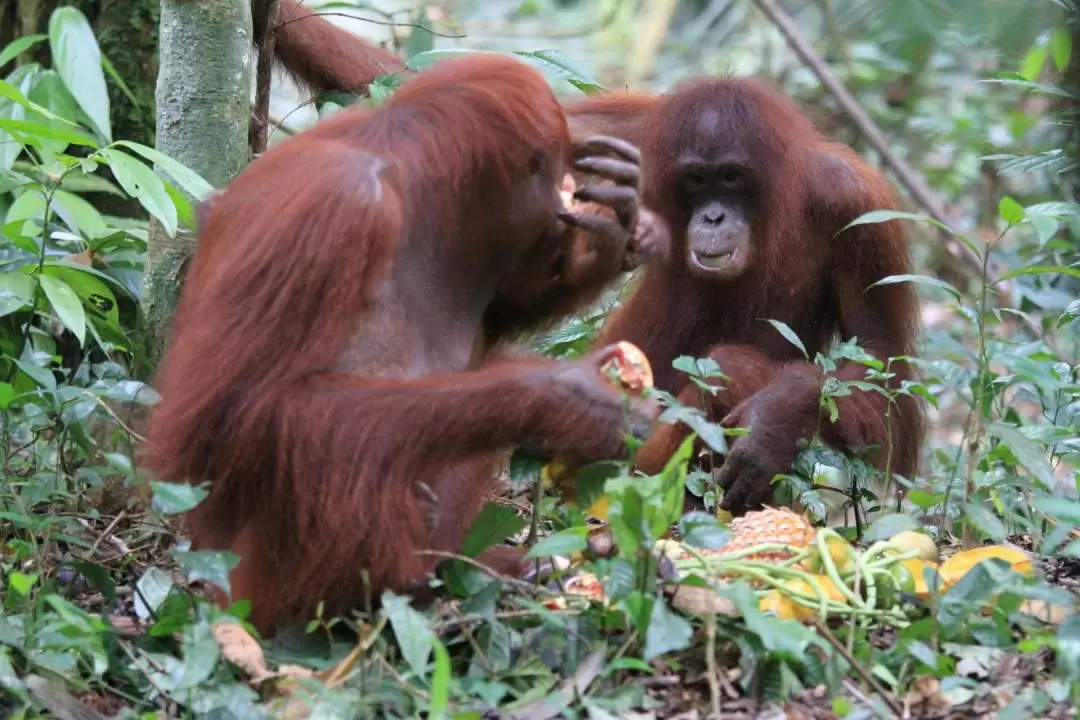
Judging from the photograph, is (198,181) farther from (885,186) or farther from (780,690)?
(885,186)

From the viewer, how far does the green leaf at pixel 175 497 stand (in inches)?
85.5

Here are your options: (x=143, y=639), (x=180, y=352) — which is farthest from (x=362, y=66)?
(x=143, y=639)

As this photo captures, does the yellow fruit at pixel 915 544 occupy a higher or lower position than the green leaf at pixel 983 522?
lower

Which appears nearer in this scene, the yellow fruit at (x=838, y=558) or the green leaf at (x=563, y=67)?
the yellow fruit at (x=838, y=558)

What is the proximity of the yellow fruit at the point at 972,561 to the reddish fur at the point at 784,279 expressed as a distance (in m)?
0.82

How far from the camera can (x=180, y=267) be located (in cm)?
333

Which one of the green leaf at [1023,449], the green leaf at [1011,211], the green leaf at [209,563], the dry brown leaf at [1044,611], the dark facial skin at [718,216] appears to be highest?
the green leaf at [1011,211]

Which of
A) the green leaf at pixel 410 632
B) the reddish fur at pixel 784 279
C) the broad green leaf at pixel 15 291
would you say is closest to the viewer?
the green leaf at pixel 410 632

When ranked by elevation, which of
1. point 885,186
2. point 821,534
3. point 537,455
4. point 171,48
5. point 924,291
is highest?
point 171,48

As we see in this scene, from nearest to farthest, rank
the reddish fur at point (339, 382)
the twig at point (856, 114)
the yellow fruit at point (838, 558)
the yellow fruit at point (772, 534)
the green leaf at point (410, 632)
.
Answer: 1. the green leaf at point (410, 632)
2. the reddish fur at point (339, 382)
3. the yellow fruit at point (838, 558)
4. the yellow fruit at point (772, 534)
5. the twig at point (856, 114)

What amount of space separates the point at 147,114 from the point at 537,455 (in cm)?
245

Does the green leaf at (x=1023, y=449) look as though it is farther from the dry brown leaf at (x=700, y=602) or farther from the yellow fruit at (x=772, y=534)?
the dry brown leaf at (x=700, y=602)

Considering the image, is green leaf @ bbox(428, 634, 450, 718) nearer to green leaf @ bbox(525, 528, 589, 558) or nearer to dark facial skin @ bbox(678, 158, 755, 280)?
green leaf @ bbox(525, 528, 589, 558)

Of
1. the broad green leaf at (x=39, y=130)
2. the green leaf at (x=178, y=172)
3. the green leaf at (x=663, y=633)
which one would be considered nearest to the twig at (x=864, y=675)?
the green leaf at (x=663, y=633)
